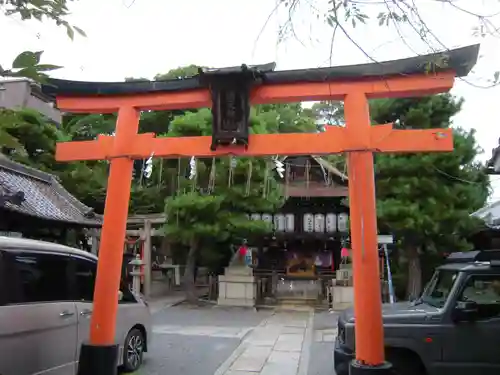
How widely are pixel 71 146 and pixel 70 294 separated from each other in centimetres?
204

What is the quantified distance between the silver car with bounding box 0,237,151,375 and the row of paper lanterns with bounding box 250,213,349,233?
13417 mm

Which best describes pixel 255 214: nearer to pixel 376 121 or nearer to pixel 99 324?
pixel 376 121

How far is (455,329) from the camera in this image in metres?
5.77

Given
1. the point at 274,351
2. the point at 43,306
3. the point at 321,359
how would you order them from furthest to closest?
the point at 274,351 → the point at 321,359 → the point at 43,306

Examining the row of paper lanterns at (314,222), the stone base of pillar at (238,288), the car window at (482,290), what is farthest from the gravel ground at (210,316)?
the car window at (482,290)

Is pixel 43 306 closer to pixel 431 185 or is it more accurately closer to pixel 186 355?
pixel 186 355

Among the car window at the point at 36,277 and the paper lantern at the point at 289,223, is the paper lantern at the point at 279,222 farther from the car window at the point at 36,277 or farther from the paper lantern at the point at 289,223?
the car window at the point at 36,277

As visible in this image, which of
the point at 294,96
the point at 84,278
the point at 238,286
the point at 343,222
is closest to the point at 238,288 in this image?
the point at 238,286

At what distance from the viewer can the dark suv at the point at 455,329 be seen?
5684 millimetres

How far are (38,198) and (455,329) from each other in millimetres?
9719

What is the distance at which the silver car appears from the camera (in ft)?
15.9

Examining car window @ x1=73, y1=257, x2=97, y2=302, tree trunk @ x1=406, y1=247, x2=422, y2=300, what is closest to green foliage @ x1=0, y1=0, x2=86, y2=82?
car window @ x1=73, y1=257, x2=97, y2=302

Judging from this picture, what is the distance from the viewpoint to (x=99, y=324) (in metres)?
5.93

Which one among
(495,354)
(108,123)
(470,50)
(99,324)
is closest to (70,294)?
(99,324)
